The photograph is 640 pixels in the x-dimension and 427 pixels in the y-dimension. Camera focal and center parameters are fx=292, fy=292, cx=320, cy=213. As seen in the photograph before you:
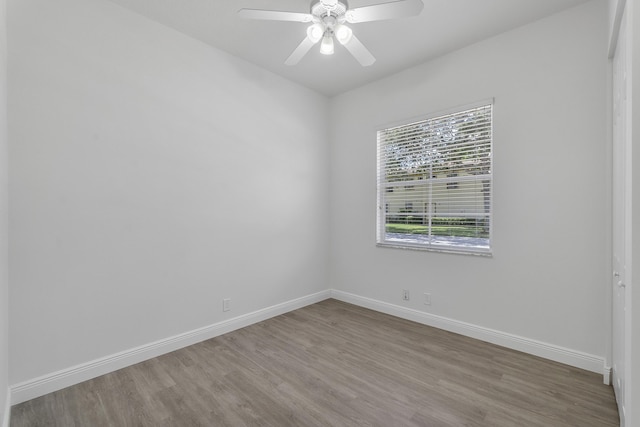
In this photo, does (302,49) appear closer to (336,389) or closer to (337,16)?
(337,16)

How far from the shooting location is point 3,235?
1.73 metres

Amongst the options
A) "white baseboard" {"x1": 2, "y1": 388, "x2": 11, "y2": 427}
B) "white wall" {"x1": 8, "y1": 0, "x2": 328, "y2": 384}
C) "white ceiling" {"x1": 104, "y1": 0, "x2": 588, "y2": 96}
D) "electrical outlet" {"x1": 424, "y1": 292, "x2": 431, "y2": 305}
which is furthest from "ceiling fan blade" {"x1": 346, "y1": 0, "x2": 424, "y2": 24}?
"white baseboard" {"x1": 2, "y1": 388, "x2": 11, "y2": 427}

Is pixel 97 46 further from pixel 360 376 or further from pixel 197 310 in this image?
pixel 360 376

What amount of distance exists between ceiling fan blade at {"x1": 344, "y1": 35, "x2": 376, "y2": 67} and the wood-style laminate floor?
8.15ft

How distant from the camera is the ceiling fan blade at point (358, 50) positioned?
7.08 ft

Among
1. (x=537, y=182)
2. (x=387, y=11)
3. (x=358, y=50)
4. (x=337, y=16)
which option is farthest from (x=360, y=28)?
(x=537, y=182)

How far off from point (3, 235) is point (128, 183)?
83 centimetres

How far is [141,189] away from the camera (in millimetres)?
2480

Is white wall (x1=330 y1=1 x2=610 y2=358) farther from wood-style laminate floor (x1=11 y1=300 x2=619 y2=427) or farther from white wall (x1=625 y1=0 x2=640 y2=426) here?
white wall (x1=625 y1=0 x2=640 y2=426)

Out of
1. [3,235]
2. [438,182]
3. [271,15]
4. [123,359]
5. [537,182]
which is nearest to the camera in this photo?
[3,235]

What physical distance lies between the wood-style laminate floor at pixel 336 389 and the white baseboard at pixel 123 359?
0.18ft

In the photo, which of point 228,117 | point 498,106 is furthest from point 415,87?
point 228,117

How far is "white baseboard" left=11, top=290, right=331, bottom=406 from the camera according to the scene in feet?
6.48

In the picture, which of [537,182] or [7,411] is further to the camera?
[537,182]
